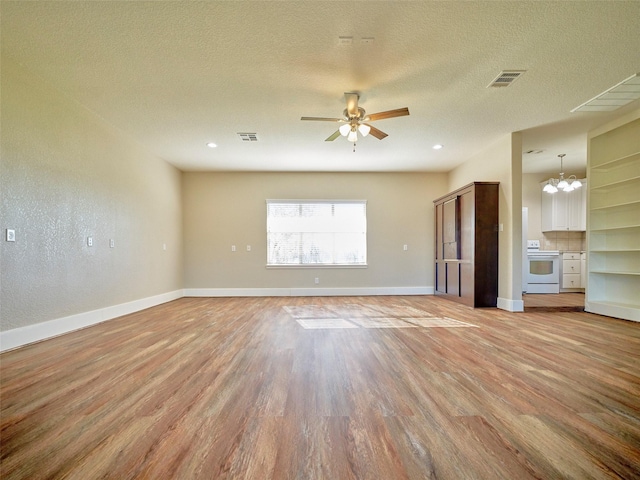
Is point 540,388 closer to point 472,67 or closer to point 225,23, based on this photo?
point 472,67

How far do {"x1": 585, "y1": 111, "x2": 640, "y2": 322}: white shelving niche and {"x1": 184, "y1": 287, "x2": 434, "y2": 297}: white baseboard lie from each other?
9.11 ft

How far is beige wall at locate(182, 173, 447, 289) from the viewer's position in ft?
20.6

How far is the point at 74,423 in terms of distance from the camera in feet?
4.76

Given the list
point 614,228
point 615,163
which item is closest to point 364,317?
point 614,228

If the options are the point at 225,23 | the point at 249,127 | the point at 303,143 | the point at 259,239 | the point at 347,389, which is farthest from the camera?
the point at 259,239

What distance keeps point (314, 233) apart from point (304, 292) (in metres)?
1.35

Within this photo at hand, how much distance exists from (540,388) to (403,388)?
0.89 m

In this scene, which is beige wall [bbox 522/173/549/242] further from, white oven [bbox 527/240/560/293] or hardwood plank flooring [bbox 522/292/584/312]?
hardwood plank flooring [bbox 522/292/584/312]

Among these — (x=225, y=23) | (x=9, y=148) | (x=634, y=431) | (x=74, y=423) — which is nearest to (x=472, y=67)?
(x=225, y=23)

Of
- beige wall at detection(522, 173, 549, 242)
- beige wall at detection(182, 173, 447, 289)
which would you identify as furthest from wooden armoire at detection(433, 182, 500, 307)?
beige wall at detection(522, 173, 549, 242)

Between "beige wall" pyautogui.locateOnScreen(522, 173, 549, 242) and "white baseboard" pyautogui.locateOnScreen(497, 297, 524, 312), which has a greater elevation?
"beige wall" pyautogui.locateOnScreen(522, 173, 549, 242)

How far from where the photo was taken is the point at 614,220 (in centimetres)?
439

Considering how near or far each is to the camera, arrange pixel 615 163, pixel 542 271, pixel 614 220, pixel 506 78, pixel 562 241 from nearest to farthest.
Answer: pixel 506 78 < pixel 615 163 < pixel 614 220 < pixel 542 271 < pixel 562 241

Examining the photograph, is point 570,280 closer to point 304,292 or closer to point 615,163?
point 615,163
